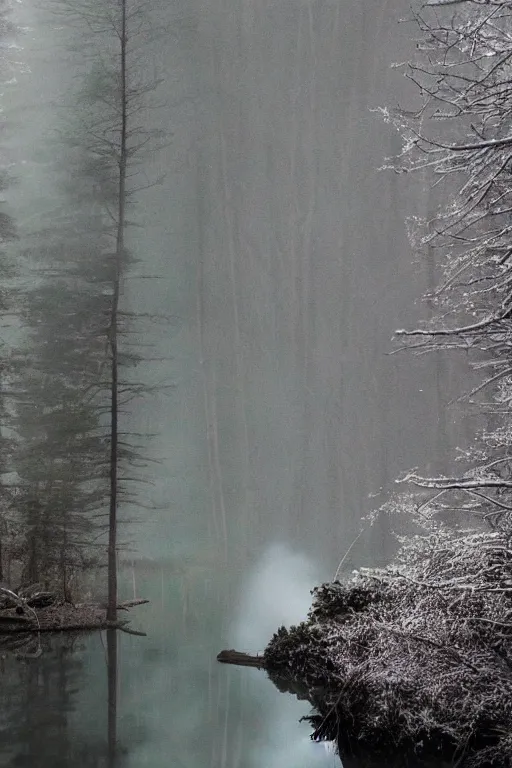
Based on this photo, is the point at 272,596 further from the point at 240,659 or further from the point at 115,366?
the point at 115,366

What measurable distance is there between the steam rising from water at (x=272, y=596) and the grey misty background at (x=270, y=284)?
5.6 inches

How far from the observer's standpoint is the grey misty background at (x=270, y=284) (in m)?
17.5

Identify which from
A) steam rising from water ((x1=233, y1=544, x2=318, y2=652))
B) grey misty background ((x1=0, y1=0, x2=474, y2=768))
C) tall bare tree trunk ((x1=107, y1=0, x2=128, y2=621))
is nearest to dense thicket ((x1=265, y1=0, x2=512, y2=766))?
steam rising from water ((x1=233, y1=544, x2=318, y2=652))

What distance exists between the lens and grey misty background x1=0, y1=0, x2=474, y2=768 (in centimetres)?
1750

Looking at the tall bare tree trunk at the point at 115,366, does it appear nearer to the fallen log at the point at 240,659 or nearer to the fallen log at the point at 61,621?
the fallen log at the point at 61,621

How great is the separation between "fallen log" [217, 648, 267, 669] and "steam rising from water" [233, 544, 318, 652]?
540 millimetres

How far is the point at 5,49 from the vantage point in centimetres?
1354

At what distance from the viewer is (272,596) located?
1278 cm

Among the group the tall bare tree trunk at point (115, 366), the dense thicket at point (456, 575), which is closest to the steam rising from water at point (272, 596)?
the tall bare tree trunk at point (115, 366)

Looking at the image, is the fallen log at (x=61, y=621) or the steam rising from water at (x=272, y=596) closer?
the fallen log at (x=61, y=621)

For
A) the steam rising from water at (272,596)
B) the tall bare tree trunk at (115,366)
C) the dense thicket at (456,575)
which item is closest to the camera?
the dense thicket at (456,575)

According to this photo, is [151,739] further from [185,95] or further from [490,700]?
[185,95]

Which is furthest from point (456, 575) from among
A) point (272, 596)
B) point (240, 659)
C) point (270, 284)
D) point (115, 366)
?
point (270, 284)

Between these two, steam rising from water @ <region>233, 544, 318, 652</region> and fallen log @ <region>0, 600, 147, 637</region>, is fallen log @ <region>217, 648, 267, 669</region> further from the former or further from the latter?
fallen log @ <region>0, 600, 147, 637</region>
